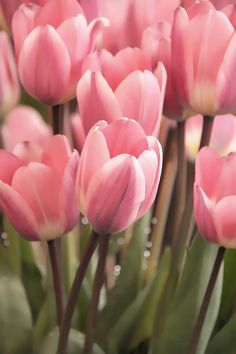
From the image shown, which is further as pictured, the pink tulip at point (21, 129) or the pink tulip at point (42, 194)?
the pink tulip at point (21, 129)

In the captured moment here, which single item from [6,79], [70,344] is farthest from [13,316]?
[6,79]

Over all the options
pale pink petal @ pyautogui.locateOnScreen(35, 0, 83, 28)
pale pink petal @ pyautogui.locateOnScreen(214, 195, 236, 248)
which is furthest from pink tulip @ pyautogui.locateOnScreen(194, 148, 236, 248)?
pale pink petal @ pyautogui.locateOnScreen(35, 0, 83, 28)

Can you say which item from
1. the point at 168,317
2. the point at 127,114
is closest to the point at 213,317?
the point at 168,317

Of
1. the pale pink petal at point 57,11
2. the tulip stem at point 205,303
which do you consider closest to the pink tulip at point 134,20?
the pale pink petal at point 57,11

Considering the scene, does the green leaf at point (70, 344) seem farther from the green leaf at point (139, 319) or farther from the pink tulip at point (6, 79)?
the pink tulip at point (6, 79)

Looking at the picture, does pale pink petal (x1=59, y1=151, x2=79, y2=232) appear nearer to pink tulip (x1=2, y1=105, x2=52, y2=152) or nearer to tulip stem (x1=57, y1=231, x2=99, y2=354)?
tulip stem (x1=57, y1=231, x2=99, y2=354)
